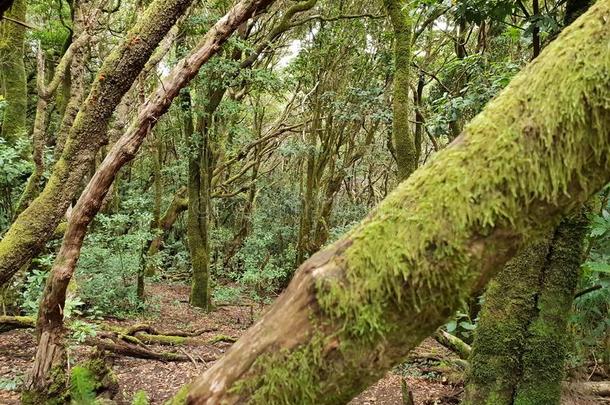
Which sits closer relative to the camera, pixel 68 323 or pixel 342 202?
pixel 68 323

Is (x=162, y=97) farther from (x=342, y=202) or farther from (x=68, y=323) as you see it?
(x=342, y=202)

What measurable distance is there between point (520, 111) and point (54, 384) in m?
4.14

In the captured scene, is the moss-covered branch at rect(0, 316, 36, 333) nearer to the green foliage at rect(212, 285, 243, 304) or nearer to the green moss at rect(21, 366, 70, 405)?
the green moss at rect(21, 366, 70, 405)

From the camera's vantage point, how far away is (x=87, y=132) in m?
3.75

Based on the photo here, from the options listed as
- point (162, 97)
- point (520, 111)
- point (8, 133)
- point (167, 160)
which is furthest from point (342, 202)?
point (520, 111)

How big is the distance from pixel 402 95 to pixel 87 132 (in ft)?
12.7

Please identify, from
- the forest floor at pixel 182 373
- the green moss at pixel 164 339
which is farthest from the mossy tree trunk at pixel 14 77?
the green moss at pixel 164 339

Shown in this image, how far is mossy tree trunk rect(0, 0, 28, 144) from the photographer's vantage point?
8328mm

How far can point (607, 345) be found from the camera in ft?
16.6

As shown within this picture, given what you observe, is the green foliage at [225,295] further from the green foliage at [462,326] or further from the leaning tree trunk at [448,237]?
the leaning tree trunk at [448,237]

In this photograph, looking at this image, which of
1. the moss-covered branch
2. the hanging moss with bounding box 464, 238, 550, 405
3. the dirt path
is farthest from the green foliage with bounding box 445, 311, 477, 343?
the moss-covered branch

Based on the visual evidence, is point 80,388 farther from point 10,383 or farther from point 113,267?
point 113,267

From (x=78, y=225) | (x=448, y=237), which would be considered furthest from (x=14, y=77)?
(x=448, y=237)

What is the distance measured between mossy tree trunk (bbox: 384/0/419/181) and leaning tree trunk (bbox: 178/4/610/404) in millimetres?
4448
